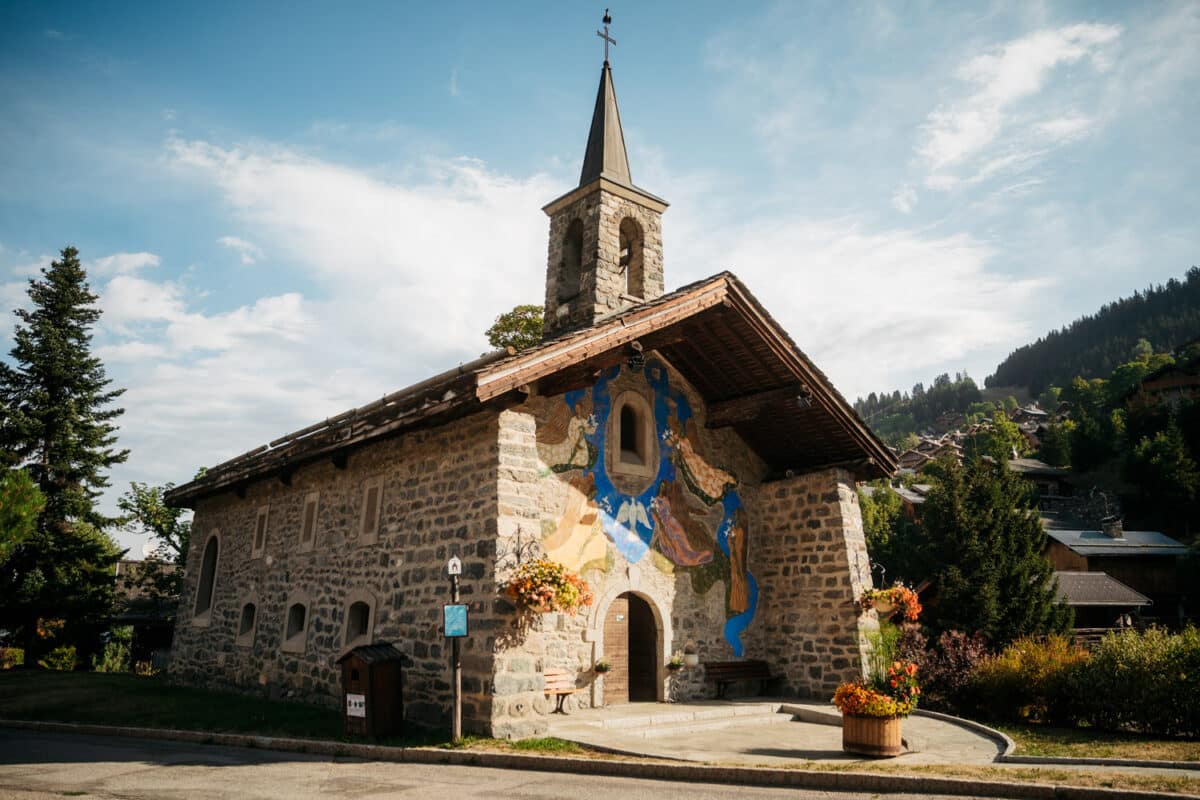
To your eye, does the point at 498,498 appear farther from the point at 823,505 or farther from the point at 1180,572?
the point at 1180,572

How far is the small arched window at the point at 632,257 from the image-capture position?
15461mm

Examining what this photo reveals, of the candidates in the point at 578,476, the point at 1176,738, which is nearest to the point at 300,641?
the point at 578,476

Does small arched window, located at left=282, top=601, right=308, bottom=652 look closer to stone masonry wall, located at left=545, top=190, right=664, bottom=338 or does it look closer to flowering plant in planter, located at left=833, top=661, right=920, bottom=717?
stone masonry wall, located at left=545, top=190, right=664, bottom=338

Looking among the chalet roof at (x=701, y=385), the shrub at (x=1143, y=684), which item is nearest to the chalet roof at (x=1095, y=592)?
the shrub at (x=1143, y=684)

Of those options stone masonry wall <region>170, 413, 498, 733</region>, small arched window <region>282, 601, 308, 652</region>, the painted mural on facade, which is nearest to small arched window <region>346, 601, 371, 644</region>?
stone masonry wall <region>170, 413, 498, 733</region>

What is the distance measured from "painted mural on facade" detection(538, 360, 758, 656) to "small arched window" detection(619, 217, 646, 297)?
6.98ft

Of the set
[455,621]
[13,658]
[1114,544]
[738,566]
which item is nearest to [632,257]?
[738,566]

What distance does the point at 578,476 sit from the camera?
12242 millimetres

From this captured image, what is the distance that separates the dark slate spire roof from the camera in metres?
16.4

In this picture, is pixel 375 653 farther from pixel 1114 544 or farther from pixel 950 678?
pixel 1114 544

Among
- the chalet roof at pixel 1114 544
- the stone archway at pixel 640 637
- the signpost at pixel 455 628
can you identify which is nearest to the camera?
the signpost at pixel 455 628

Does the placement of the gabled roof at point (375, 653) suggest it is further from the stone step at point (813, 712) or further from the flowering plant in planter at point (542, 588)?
the stone step at point (813, 712)

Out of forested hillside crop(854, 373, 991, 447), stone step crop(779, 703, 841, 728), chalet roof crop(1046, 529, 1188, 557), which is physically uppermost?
forested hillside crop(854, 373, 991, 447)

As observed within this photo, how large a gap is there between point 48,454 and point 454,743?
23416 mm
